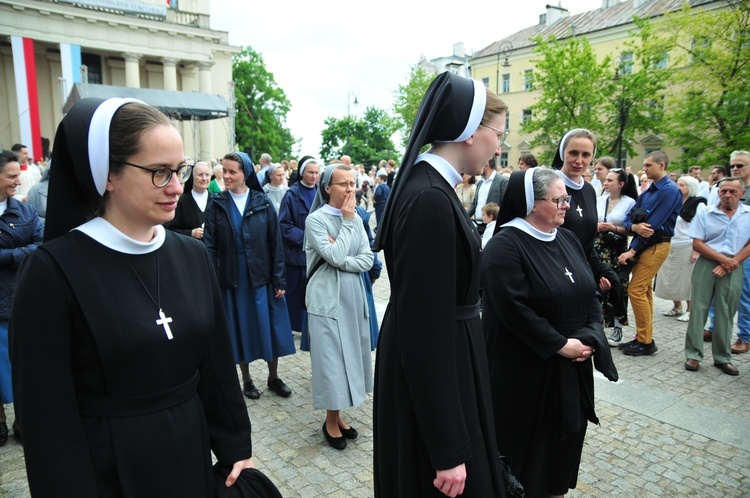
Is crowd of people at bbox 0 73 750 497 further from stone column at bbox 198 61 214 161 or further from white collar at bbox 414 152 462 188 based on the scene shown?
stone column at bbox 198 61 214 161

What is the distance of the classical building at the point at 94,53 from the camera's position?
31.9 m

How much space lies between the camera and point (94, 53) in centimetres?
4062

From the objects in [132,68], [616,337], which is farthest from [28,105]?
[616,337]

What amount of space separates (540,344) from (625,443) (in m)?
2.14

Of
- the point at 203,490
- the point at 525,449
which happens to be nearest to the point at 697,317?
the point at 525,449

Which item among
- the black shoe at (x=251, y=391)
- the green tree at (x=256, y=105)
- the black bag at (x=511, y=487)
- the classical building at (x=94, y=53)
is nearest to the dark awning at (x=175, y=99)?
the classical building at (x=94, y=53)

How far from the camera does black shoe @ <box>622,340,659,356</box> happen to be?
21.7 feet

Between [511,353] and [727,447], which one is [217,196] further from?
[727,447]

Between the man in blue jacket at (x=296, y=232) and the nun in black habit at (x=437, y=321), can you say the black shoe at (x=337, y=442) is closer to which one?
the nun in black habit at (x=437, y=321)

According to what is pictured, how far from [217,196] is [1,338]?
2198 mm

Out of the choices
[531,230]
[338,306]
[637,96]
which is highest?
[637,96]

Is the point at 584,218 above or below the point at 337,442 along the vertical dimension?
above

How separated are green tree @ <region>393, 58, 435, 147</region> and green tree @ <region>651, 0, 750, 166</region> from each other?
27788mm

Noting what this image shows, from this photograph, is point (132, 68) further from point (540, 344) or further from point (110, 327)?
point (110, 327)
